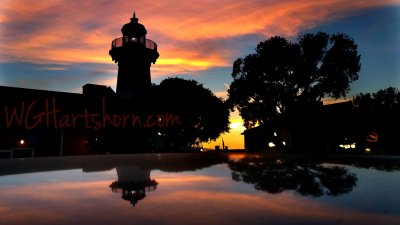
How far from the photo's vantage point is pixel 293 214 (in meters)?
5.24

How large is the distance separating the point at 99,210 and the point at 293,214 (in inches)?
129

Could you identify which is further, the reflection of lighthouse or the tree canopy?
the tree canopy

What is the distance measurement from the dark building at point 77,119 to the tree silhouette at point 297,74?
49.2 ft

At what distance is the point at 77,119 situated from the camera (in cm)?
4322

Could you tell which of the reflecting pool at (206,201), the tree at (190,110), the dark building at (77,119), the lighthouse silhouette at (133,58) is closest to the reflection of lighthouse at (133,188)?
the reflecting pool at (206,201)

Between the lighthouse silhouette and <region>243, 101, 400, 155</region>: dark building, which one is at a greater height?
the lighthouse silhouette

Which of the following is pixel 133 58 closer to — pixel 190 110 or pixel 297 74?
pixel 190 110

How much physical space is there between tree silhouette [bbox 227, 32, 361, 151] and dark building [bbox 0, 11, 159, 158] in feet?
49.2

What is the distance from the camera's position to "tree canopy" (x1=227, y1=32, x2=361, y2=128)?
4022 cm

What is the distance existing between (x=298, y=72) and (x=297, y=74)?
0.28m

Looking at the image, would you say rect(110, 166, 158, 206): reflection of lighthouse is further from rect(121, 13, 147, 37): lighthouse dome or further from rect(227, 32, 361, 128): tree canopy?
rect(121, 13, 147, 37): lighthouse dome

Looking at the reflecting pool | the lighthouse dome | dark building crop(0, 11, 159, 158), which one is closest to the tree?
Result: dark building crop(0, 11, 159, 158)

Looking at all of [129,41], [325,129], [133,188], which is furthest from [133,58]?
[133,188]

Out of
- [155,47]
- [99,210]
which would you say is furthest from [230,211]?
[155,47]
